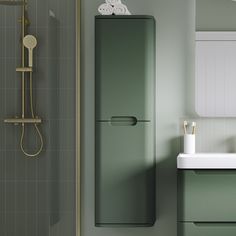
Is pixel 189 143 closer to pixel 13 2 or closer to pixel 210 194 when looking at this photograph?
pixel 210 194

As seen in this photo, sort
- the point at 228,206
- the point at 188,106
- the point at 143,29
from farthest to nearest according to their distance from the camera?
the point at 188,106 → the point at 143,29 → the point at 228,206

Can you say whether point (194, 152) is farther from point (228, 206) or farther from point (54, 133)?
point (54, 133)

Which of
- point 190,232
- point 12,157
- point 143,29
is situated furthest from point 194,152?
point 12,157

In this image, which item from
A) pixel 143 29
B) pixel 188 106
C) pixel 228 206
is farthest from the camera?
pixel 188 106

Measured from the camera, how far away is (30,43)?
10.9ft

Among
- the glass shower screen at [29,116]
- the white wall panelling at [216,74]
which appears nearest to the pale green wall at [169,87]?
the white wall panelling at [216,74]

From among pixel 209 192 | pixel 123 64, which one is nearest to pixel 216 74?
pixel 123 64

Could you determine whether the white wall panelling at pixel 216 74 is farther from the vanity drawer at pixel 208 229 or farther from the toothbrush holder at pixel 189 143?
the vanity drawer at pixel 208 229

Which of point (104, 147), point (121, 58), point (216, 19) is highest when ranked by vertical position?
point (216, 19)

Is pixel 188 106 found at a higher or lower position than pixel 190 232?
higher

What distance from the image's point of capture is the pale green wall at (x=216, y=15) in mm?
3730

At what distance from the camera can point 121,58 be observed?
355 cm

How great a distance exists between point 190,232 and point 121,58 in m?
1.11

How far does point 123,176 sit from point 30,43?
977 mm
